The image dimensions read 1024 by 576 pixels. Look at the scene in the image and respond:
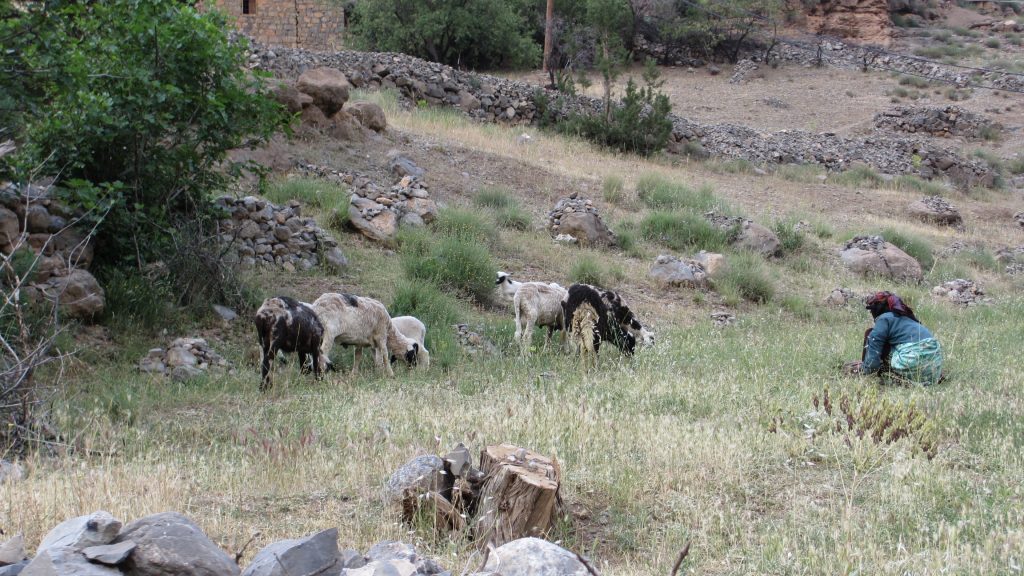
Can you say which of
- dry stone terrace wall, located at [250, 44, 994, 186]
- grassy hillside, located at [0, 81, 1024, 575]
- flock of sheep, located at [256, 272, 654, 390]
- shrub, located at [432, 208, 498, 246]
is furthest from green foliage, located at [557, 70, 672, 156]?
flock of sheep, located at [256, 272, 654, 390]

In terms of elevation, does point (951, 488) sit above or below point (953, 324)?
above

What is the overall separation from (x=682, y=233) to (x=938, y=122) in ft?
79.2

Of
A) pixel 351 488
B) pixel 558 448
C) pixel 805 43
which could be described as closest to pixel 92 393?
pixel 351 488

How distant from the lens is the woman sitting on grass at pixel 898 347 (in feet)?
29.9

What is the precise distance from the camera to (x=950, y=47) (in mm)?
48938

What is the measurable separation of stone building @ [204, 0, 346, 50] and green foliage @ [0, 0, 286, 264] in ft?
90.4

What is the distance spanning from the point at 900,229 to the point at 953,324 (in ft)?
26.7

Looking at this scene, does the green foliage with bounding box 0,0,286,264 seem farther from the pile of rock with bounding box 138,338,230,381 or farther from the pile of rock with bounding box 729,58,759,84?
the pile of rock with bounding box 729,58,759,84

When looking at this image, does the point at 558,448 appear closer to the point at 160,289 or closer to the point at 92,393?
the point at 92,393

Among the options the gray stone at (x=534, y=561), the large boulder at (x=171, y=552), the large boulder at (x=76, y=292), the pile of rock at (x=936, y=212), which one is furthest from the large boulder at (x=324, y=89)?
the gray stone at (x=534, y=561)

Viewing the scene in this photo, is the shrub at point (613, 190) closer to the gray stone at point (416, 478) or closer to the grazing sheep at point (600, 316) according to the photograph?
the grazing sheep at point (600, 316)

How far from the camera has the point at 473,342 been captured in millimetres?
11469

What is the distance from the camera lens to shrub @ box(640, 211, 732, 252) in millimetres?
18125

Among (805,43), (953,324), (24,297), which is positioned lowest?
(953,324)
